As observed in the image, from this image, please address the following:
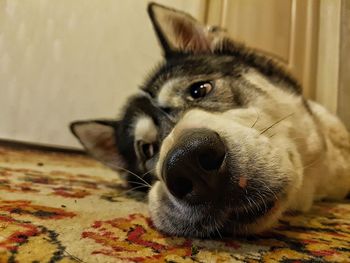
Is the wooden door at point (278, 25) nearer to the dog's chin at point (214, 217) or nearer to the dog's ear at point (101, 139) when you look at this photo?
the dog's ear at point (101, 139)

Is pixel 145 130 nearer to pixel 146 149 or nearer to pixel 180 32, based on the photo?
pixel 146 149

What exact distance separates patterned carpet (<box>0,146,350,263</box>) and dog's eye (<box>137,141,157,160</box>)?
0.65 feet

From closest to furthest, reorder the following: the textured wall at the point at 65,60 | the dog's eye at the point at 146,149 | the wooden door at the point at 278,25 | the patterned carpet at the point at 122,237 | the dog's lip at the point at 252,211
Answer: the patterned carpet at the point at 122,237 → the dog's lip at the point at 252,211 → the dog's eye at the point at 146,149 → the wooden door at the point at 278,25 → the textured wall at the point at 65,60

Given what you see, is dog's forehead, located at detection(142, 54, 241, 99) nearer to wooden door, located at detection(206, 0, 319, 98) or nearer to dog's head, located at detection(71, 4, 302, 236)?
dog's head, located at detection(71, 4, 302, 236)

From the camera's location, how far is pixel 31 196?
127cm

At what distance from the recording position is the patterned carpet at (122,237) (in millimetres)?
701

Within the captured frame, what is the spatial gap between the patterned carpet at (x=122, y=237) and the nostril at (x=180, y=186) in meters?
0.12

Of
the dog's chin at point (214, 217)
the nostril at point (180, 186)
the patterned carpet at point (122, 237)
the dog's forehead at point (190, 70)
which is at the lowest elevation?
the patterned carpet at point (122, 237)

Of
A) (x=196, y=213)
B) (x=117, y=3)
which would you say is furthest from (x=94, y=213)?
(x=117, y=3)

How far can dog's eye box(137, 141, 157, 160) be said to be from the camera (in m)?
1.39

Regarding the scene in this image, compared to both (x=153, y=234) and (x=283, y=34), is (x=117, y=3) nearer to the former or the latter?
(x=283, y=34)

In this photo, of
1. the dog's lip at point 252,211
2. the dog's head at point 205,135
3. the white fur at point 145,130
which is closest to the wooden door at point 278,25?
the dog's head at point 205,135

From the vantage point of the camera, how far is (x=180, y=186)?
2.51 ft

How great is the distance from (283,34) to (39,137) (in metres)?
2.46
